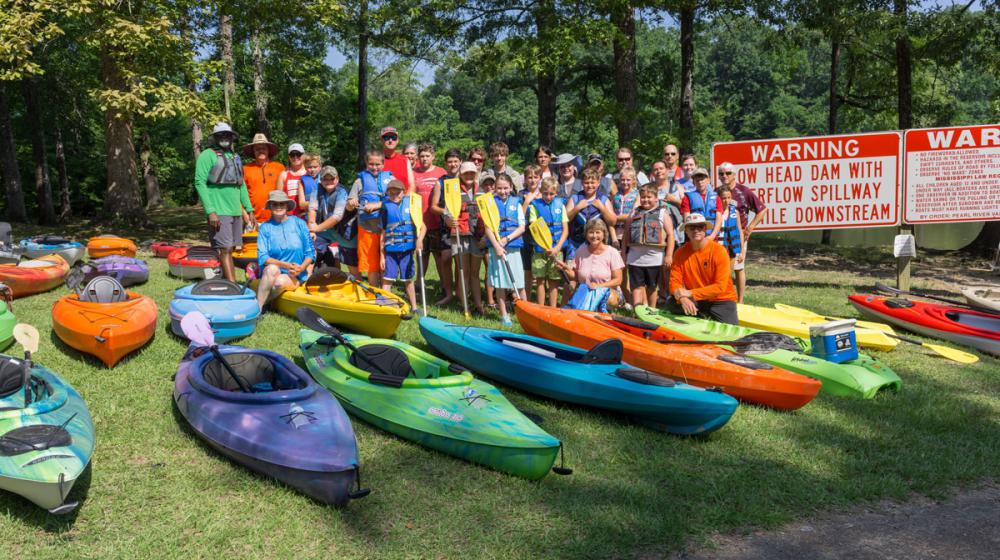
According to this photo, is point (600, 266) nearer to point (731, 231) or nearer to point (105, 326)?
point (731, 231)

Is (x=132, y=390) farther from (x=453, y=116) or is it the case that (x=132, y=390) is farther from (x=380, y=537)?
(x=453, y=116)

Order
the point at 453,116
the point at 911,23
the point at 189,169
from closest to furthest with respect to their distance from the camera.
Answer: the point at 911,23 → the point at 189,169 → the point at 453,116

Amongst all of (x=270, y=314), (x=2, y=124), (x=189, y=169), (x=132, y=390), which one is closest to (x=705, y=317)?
(x=270, y=314)

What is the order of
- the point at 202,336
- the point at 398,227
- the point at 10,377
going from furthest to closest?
the point at 398,227 → the point at 202,336 → the point at 10,377

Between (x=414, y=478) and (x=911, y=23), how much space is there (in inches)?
474

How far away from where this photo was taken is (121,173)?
13.4 m

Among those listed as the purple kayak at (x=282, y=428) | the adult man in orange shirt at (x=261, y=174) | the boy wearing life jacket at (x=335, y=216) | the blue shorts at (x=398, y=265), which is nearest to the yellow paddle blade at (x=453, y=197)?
the blue shorts at (x=398, y=265)

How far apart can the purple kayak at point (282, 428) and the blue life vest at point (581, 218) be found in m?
3.69

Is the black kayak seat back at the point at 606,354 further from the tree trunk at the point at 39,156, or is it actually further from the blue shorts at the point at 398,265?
the tree trunk at the point at 39,156

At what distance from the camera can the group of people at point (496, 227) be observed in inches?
270

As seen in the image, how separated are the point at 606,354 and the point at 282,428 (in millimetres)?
2217

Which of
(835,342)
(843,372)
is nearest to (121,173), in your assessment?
(835,342)

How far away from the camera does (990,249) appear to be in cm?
1323

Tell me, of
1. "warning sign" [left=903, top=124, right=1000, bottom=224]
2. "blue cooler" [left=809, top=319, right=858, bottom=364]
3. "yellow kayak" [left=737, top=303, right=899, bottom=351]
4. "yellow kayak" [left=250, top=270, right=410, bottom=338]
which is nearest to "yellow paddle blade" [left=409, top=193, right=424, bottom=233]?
"yellow kayak" [left=250, top=270, right=410, bottom=338]
